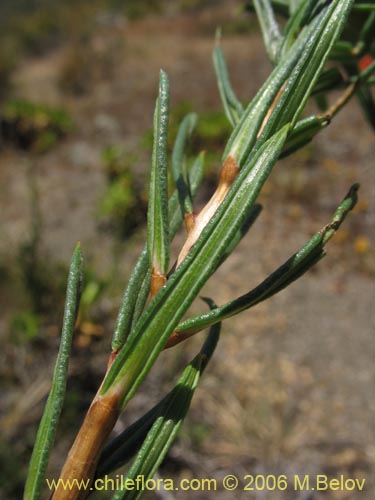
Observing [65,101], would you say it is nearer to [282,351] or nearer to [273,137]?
[282,351]

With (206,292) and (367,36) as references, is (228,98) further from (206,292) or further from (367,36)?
(206,292)

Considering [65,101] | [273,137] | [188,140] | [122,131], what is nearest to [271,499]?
[188,140]

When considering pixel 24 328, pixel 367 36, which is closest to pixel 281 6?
pixel 367 36

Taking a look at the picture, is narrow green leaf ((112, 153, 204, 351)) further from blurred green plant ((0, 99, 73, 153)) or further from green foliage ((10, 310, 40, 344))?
blurred green plant ((0, 99, 73, 153))

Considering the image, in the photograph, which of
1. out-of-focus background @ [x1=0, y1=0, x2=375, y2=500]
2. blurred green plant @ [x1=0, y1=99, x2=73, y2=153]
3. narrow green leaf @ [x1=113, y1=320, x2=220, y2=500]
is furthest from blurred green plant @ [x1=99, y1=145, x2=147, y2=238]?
narrow green leaf @ [x1=113, y1=320, x2=220, y2=500]

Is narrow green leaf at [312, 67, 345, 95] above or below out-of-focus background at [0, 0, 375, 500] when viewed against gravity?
above

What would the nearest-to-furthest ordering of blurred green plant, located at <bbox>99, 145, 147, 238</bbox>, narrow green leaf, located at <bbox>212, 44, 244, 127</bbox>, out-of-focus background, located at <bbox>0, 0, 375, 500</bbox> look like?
narrow green leaf, located at <bbox>212, 44, 244, 127</bbox> < out-of-focus background, located at <bbox>0, 0, 375, 500</bbox> < blurred green plant, located at <bbox>99, 145, 147, 238</bbox>

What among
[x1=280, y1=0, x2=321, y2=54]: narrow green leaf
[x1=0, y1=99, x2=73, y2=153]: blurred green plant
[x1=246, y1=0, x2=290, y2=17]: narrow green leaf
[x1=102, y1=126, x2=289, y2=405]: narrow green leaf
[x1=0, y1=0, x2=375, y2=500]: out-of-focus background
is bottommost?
[x1=0, y1=0, x2=375, y2=500]: out-of-focus background
